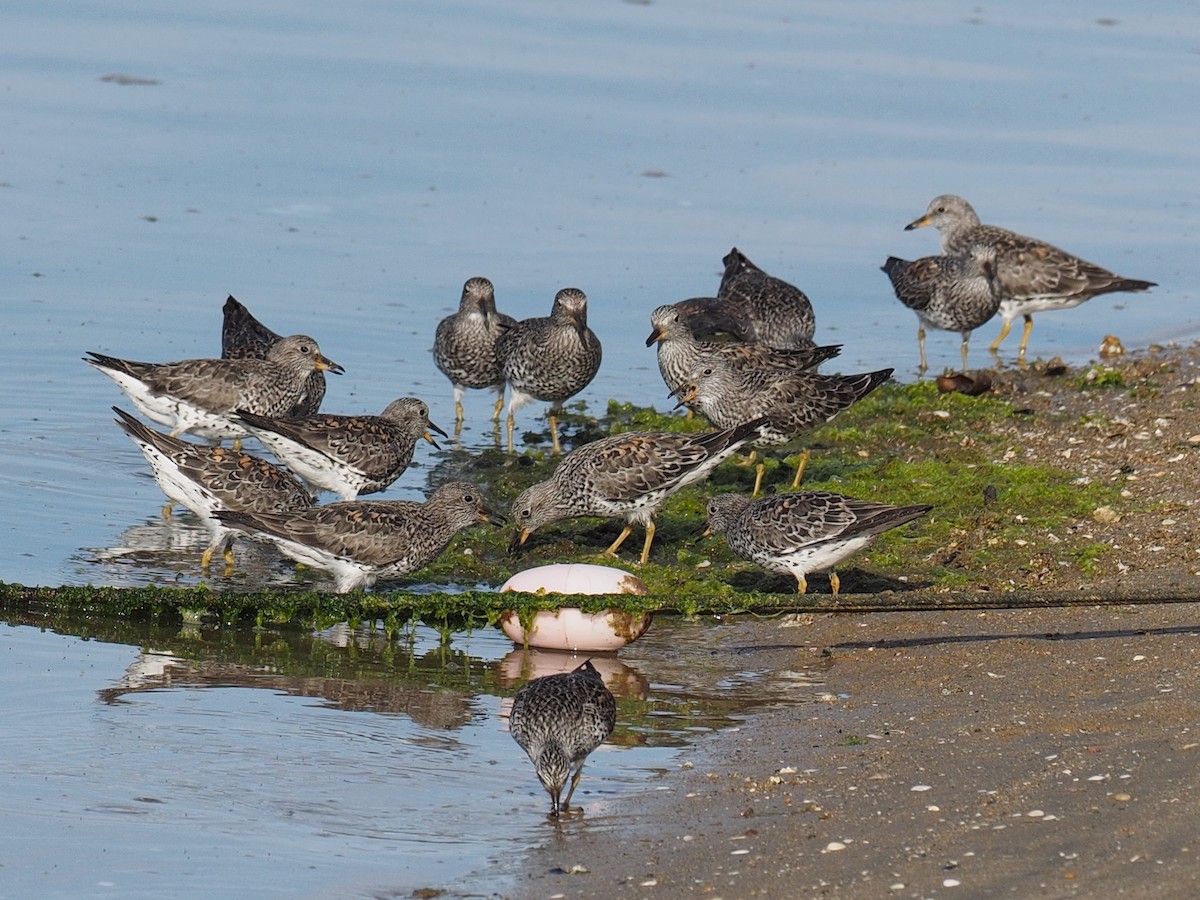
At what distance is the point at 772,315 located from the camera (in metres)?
15.2

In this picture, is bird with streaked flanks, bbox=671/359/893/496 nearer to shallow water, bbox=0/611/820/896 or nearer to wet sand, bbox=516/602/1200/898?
shallow water, bbox=0/611/820/896

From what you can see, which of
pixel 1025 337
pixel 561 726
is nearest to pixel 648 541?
pixel 561 726

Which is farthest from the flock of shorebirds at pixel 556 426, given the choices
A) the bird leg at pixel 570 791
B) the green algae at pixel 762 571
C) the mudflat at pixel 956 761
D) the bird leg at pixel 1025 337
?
the mudflat at pixel 956 761

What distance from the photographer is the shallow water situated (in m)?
6.50

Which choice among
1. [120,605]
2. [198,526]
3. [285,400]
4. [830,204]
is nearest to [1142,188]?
[830,204]

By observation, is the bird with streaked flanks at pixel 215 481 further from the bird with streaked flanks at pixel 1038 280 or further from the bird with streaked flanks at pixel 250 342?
the bird with streaked flanks at pixel 1038 280

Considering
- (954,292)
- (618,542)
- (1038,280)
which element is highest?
(1038,280)

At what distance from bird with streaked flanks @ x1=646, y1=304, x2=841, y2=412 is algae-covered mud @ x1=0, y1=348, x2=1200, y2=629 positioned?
454 millimetres

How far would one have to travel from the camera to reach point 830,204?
64.0ft

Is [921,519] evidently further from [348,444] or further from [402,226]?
[402,226]

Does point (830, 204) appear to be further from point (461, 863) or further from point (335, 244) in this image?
point (461, 863)

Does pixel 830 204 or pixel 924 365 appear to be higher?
pixel 830 204

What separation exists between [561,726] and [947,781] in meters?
1.47

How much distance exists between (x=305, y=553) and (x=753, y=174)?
11163 millimetres
